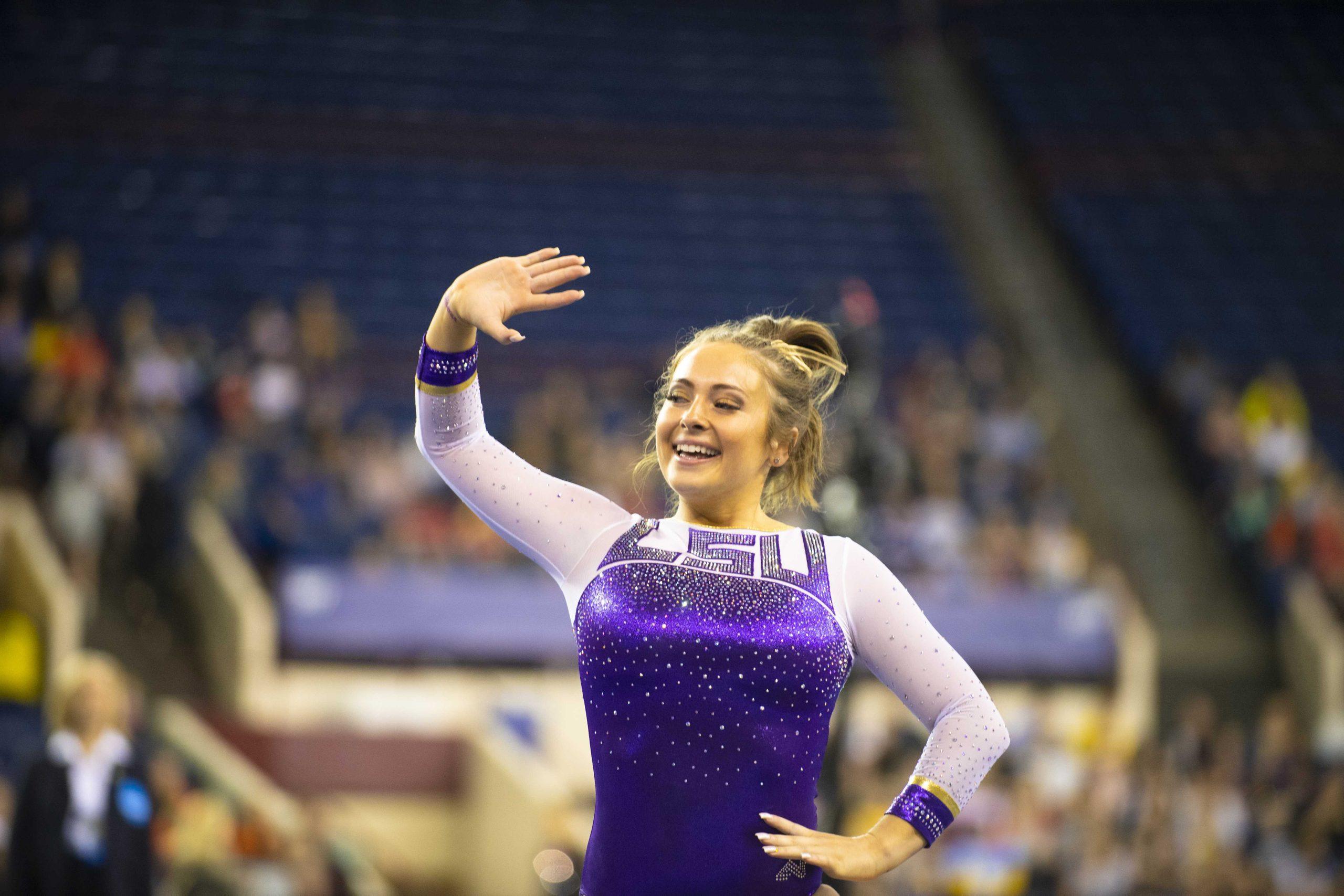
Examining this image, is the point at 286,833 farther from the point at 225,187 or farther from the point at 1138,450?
the point at 1138,450

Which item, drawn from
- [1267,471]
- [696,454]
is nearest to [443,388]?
[696,454]

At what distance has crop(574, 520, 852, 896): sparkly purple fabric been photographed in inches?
84.7

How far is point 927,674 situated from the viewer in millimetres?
2309

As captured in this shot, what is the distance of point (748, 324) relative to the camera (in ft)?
8.05

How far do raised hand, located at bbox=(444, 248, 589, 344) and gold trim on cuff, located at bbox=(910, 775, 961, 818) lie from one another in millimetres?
818

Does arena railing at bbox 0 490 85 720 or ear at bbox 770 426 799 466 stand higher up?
ear at bbox 770 426 799 466

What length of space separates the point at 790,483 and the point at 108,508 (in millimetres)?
8220

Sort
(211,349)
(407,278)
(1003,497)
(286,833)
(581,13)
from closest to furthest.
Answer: (286,833) < (211,349) < (1003,497) < (407,278) < (581,13)

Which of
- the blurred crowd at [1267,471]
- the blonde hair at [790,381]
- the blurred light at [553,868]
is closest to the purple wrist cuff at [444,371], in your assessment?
the blonde hair at [790,381]

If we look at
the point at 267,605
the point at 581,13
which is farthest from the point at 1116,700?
the point at 581,13

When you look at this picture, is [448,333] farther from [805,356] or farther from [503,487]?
[805,356]

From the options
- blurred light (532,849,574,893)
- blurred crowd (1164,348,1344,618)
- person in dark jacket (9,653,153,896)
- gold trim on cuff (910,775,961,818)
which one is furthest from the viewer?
blurred crowd (1164,348,1344,618)

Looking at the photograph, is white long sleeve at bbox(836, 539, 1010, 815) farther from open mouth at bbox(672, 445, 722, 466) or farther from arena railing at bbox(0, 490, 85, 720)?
arena railing at bbox(0, 490, 85, 720)

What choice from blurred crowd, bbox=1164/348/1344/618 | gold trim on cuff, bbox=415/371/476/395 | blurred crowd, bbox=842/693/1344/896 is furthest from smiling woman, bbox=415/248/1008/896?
blurred crowd, bbox=1164/348/1344/618
